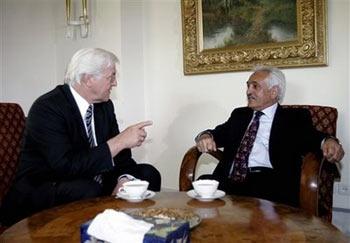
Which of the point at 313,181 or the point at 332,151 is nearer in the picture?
the point at 313,181

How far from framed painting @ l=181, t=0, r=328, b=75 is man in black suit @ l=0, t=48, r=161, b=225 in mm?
1097

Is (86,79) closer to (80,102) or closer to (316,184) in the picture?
(80,102)

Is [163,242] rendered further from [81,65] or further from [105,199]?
[81,65]

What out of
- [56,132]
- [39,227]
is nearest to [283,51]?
[56,132]

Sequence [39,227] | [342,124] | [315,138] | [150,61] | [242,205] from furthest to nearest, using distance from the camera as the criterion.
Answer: [150,61], [342,124], [315,138], [242,205], [39,227]

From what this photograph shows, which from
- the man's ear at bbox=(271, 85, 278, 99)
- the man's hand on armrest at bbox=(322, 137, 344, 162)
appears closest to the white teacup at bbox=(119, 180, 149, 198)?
the man's hand on armrest at bbox=(322, 137, 344, 162)

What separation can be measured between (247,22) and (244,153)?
1030mm

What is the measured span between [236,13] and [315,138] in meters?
1.15

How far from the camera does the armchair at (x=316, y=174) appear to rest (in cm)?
171

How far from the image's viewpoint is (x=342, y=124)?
2.57 meters

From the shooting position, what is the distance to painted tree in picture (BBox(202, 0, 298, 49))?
8.77ft

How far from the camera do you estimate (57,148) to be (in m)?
1.77

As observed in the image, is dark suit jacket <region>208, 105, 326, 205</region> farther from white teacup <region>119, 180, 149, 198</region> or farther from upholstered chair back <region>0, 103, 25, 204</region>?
upholstered chair back <region>0, 103, 25, 204</region>

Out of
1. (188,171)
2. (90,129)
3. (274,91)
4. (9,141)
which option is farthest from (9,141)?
(274,91)
